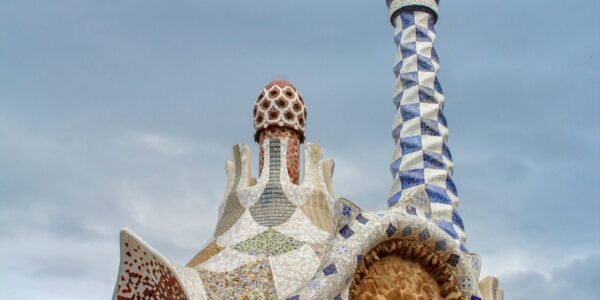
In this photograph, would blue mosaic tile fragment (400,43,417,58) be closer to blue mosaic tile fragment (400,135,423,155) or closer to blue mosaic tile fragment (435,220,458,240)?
blue mosaic tile fragment (400,135,423,155)

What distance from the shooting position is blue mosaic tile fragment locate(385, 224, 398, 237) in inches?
182

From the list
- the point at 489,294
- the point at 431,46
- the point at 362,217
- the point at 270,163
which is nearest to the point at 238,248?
the point at 270,163

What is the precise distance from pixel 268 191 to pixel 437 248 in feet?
4.84

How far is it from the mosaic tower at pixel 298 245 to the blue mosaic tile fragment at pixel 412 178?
0.17 meters

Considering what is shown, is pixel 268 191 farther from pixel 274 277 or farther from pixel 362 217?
pixel 362 217

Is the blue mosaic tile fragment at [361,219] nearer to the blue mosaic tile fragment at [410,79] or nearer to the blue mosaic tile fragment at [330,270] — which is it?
the blue mosaic tile fragment at [330,270]

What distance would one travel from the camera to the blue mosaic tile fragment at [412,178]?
7.79 meters

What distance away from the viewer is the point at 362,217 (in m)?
4.55

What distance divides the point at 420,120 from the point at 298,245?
2948 millimetres

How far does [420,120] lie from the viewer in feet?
26.5

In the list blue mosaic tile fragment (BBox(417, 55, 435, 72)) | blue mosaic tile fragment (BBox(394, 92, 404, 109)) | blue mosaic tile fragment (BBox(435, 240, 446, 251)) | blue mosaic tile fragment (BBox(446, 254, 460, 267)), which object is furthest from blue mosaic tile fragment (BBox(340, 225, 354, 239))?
blue mosaic tile fragment (BBox(417, 55, 435, 72))

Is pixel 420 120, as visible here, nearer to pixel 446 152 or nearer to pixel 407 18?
pixel 446 152

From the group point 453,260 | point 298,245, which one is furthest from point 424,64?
point 453,260

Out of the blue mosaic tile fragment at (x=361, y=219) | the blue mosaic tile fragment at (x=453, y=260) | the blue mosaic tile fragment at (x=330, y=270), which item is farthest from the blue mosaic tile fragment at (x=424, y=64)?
the blue mosaic tile fragment at (x=330, y=270)
